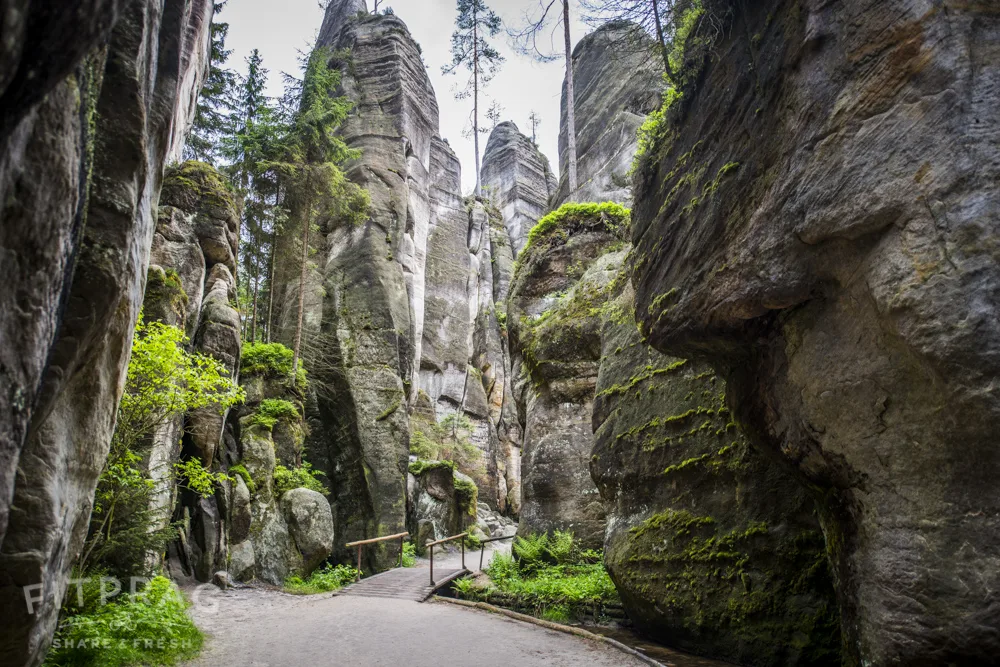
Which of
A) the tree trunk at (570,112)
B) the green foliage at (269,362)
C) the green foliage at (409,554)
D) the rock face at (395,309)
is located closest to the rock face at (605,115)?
the tree trunk at (570,112)

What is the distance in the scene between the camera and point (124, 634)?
598 cm

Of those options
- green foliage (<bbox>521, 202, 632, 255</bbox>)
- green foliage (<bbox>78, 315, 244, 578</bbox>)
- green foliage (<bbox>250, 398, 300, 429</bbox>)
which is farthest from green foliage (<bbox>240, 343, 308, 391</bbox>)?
green foliage (<bbox>521, 202, 632, 255</bbox>)

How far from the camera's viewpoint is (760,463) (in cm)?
700

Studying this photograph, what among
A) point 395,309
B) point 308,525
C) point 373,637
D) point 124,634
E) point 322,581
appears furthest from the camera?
point 395,309

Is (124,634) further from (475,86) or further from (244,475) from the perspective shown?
(475,86)

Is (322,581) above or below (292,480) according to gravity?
below

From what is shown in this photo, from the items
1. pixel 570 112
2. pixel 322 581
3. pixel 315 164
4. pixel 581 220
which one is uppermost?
pixel 570 112

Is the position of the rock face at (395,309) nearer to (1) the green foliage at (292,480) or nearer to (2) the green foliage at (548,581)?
(1) the green foliage at (292,480)

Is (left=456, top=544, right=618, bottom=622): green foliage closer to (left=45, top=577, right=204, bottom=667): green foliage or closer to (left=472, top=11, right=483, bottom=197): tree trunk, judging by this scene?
(left=45, top=577, right=204, bottom=667): green foliage

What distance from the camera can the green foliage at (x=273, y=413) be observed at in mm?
14539

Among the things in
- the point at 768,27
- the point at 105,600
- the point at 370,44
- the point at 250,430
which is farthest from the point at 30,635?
the point at 370,44

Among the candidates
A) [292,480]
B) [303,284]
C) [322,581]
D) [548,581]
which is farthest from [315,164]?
[548,581]

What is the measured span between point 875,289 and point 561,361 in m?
9.30

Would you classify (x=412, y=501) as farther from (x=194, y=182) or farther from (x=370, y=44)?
→ (x=370, y=44)
